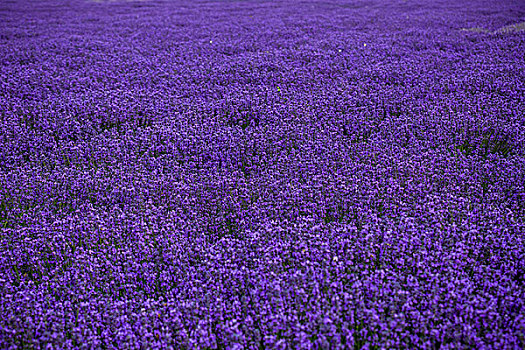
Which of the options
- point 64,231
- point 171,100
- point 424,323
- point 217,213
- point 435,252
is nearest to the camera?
point 424,323

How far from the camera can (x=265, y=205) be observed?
128 inches

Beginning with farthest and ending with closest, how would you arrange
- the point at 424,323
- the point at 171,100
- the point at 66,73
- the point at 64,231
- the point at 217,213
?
the point at 66,73
the point at 171,100
the point at 217,213
the point at 64,231
the point at 424,323

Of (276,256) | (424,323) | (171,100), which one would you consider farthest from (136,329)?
(171,100)

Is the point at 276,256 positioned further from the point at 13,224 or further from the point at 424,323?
the point at 13,224

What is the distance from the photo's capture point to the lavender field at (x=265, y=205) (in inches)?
86.9

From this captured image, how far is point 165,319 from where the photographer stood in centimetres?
221

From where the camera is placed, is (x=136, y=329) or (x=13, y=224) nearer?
(x=136, y=329)

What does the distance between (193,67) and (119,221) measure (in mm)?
4388

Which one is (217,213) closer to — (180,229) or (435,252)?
(180,229)

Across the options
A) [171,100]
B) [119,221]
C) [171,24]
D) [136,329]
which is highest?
[171,24]

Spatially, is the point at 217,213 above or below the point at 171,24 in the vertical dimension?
below

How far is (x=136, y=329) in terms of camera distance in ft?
7.25

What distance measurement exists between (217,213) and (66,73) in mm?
4906

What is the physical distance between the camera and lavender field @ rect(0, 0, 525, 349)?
7.24ft
